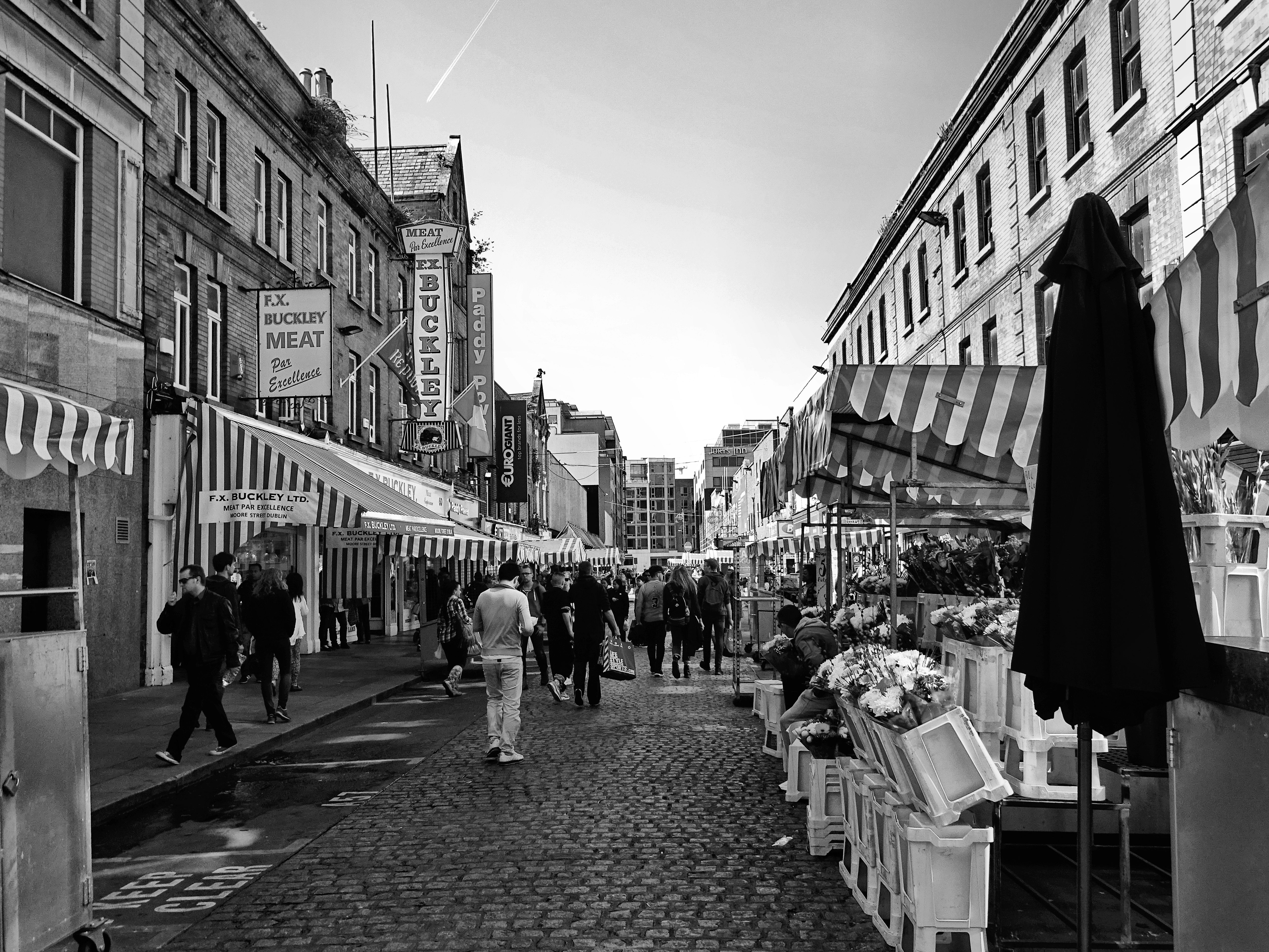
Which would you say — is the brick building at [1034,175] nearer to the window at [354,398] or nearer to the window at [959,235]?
Result: the window at [959,235]

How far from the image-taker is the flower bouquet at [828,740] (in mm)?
6805

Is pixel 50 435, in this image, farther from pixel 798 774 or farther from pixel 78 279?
pixel 78 279

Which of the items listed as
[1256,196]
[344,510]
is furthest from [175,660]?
[1256,196]

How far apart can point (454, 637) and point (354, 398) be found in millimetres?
10862

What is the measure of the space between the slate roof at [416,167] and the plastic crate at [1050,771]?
95.2ft

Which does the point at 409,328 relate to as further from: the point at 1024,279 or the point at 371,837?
the point at 371,837

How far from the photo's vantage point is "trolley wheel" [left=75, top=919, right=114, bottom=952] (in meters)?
4.66

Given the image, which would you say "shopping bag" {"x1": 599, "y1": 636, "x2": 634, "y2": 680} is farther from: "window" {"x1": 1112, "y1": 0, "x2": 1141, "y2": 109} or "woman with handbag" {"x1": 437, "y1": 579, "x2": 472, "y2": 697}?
"window" {"x1": 1112, "y1": 0, "x2": 1141, "y2": 109}

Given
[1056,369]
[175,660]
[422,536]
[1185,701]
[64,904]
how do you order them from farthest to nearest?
1. [422,536]
2. [175,660]
3. [64,904]
4. [1056,369]
5. [1185,701]

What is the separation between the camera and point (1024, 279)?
18.8 metres

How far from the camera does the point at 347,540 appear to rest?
75.0ft

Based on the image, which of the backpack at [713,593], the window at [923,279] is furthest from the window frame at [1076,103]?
the window at [923,279]

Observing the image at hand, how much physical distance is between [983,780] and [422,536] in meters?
13.0

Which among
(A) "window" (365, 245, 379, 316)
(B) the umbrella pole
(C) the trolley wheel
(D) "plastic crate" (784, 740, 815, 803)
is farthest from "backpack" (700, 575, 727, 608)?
(B) the umbrella pole
